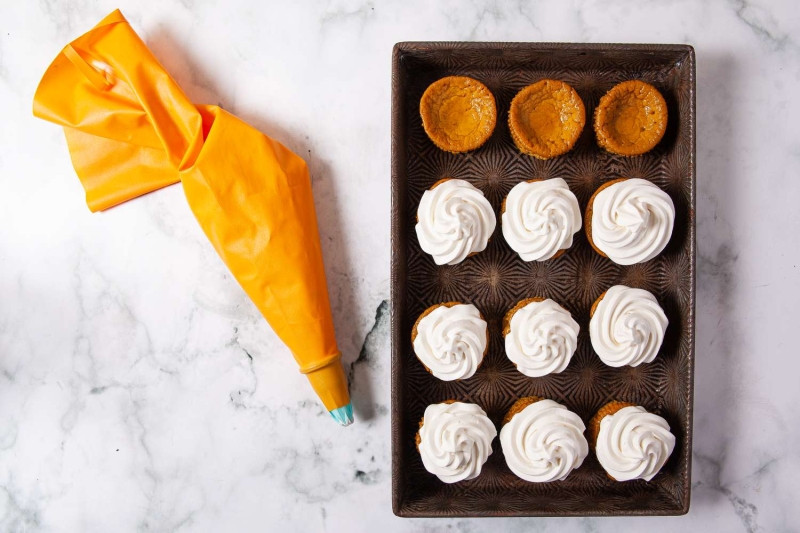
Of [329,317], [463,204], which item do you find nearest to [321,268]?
[329,317]

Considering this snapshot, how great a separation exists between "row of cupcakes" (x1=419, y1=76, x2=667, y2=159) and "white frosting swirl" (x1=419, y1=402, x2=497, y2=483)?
0.93 meters

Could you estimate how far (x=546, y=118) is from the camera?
1950 mm

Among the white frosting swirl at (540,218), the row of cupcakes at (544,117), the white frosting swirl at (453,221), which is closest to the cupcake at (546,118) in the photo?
the row of cupcakes at (544,117)

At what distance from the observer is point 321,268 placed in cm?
204

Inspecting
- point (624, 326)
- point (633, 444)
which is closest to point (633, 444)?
point (633, 444)

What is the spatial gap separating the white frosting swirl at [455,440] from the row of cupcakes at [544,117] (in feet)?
3.04

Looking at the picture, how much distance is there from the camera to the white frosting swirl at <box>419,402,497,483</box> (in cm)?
182

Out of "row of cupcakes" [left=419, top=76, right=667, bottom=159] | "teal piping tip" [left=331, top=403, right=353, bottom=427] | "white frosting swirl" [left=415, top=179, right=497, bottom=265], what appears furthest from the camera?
"teal piping tip" [left=331, top=403, right=353, bottom=427]

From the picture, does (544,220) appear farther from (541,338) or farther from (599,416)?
(599,416)

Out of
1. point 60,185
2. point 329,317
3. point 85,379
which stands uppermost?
point 60,185

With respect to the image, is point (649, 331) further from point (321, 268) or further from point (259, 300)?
point (259, 300)

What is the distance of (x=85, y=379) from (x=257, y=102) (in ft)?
4.27

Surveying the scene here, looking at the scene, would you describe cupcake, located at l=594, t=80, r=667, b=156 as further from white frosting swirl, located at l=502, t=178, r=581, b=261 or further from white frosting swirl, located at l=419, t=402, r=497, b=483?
white frosting swirl, located at l=419, t=402, r=497, b=483

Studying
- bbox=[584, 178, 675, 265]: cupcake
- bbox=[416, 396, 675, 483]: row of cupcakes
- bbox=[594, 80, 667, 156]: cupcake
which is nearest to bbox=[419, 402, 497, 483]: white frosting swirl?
bbox=[416, 396, 675, 483]: row of cupcakes
